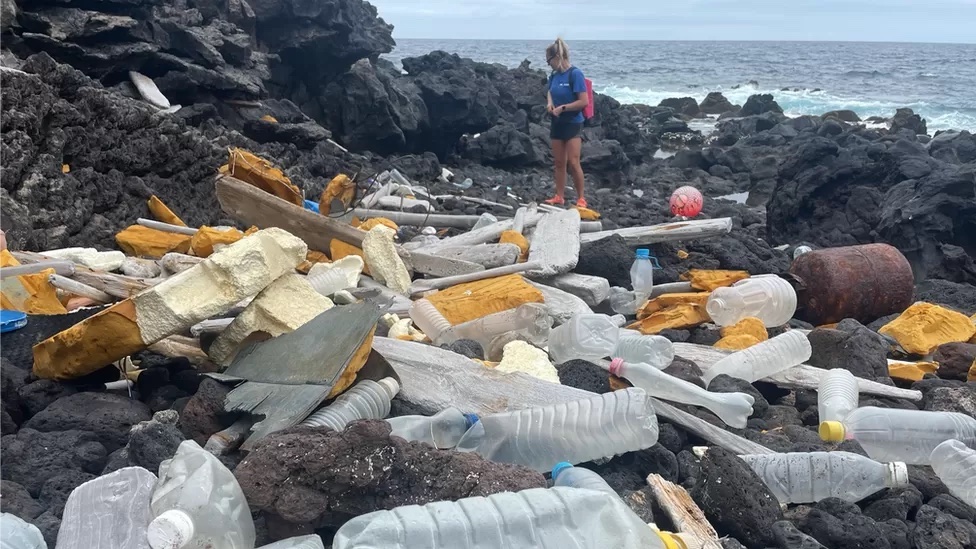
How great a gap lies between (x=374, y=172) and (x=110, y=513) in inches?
353

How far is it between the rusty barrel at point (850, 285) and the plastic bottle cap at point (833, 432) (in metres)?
2.52

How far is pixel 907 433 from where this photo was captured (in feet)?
9.78

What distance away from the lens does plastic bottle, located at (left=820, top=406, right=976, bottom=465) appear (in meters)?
2.94

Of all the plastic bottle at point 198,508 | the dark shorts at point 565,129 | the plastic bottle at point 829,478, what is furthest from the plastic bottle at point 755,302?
the dark shorts at point 565,129

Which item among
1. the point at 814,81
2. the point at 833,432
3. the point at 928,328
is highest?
the point at 833,432

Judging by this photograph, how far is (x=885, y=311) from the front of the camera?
5.23m

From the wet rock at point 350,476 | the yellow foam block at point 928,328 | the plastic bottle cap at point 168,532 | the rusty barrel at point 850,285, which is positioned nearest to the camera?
the plastic bottle cap at point 168,532

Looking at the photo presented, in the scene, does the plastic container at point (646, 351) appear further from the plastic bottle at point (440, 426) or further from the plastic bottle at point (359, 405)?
the plastic bottle at point (359, 405)

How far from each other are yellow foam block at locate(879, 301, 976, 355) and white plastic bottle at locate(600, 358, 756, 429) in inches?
72.5

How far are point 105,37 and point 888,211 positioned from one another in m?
9.17

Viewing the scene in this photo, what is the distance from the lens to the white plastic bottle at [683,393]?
3.10 metres

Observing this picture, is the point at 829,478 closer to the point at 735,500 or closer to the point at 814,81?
the point at 735,500

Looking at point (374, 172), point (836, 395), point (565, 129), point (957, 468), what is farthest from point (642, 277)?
point (374, 172)

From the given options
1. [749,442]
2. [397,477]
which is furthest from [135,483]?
[749,442]
